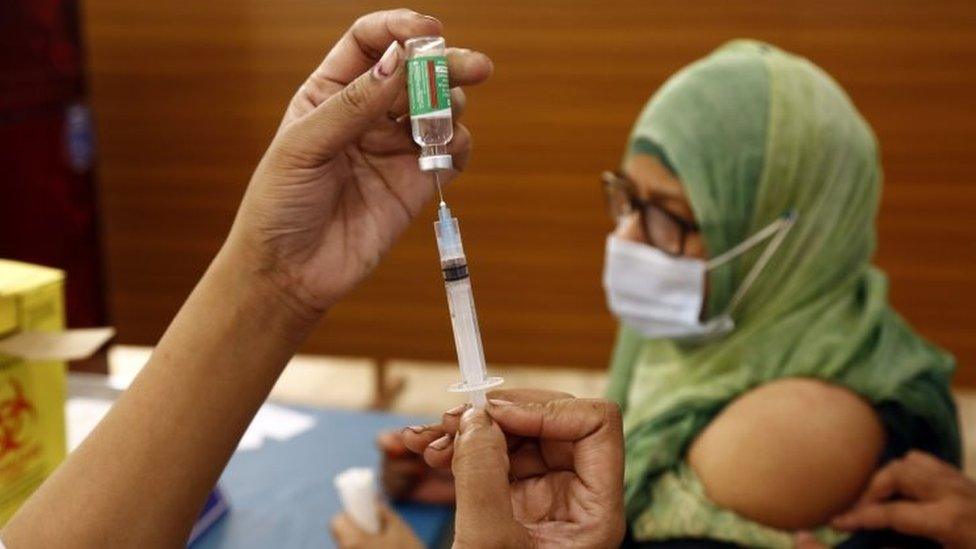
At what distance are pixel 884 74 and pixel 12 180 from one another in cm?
266

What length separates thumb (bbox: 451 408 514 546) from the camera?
25.6 inches

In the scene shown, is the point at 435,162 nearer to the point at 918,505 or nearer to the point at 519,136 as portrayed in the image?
the point at 918,505

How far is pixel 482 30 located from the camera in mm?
3047

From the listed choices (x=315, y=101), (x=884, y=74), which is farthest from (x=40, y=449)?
(x=884, y=74)

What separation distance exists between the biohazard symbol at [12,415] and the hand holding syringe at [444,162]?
1.69 ft

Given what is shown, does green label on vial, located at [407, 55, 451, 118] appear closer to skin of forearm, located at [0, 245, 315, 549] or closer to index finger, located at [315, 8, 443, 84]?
index finger, located at [315, 8, 443, 84]

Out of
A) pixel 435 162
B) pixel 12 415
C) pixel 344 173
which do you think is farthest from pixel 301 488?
pixel 435 162

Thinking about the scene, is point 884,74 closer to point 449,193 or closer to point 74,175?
point 449,193

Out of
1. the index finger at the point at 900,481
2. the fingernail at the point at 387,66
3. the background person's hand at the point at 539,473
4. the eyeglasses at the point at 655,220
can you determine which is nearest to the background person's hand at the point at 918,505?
the index finger at the point at 900,481

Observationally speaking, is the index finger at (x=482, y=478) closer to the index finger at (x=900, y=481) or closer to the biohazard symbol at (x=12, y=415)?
the biohazard symbol at (x=12, y=415)

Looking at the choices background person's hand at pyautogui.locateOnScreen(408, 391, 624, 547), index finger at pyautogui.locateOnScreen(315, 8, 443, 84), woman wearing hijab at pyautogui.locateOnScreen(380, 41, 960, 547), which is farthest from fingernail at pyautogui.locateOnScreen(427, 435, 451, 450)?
woman wearing hijab at pyautogui.locateOnScreen(380, 41, 960, 547)

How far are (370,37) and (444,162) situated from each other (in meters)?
0.15

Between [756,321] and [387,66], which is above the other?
[387,66]

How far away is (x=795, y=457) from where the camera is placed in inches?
50.0
